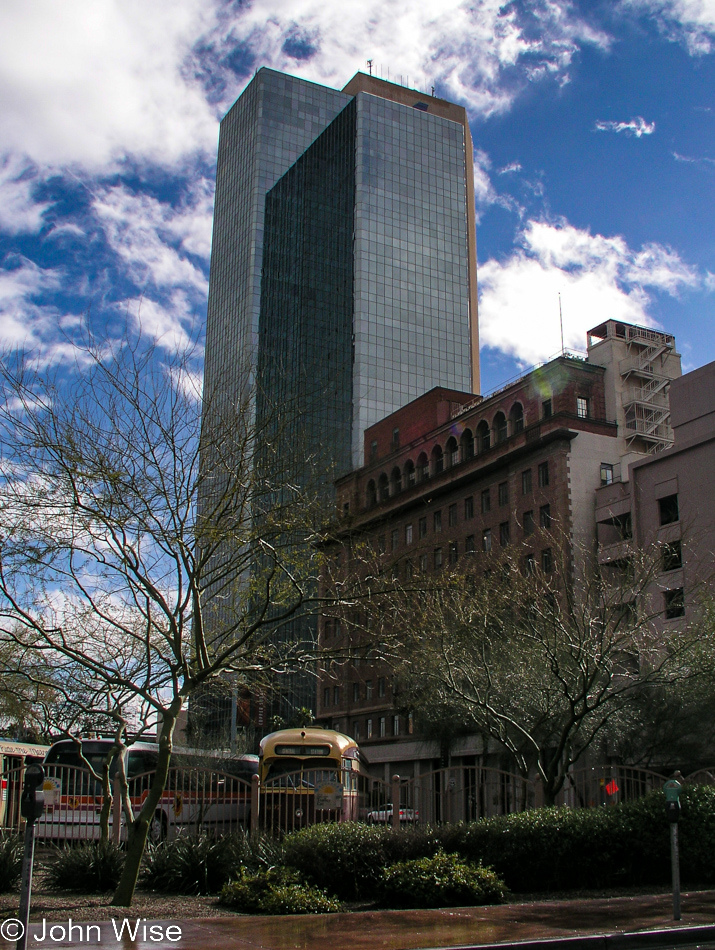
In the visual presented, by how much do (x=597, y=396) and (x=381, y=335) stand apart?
74052 mm

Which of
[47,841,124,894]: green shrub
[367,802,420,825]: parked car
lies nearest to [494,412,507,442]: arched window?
[367,802,420,825]: parked car

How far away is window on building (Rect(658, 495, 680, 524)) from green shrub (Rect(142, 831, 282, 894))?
39282mm

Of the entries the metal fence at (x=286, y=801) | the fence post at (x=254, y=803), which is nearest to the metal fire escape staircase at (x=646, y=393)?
the metal fence at (x=286, y=801)

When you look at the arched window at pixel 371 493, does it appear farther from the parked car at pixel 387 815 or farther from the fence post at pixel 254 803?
the fence post at pixel 254 803

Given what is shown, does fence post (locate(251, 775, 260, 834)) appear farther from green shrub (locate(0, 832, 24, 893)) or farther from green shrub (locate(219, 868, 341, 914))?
green shrub (locate(0, 832, 24, 893))

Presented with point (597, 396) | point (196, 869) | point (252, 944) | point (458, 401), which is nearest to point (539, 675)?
point (196, 869)

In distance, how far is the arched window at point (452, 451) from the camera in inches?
2734

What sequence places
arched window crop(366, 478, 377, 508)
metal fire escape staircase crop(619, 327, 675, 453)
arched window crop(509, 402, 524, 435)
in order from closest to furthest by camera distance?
1. metal fire escape staircase crop(619, 327, 675, 453)
2. arched window crop(509, 402, 524, 435)
3. arched window crop(366, 478, 377, 508)

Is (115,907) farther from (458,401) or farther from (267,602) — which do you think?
(458,401)

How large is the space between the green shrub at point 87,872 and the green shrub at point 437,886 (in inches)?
168

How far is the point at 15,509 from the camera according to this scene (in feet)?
46.3

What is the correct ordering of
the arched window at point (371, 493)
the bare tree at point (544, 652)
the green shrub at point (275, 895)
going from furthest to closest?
the arched window at point (371, 493)
the bare tree at point (544, 652)
the green shrub at point (275, 895)

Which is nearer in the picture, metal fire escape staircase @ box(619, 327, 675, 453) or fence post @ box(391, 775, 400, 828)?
fence post @ box(391, 775, 400, 828)

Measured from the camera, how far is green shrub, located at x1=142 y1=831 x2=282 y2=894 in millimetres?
13977
